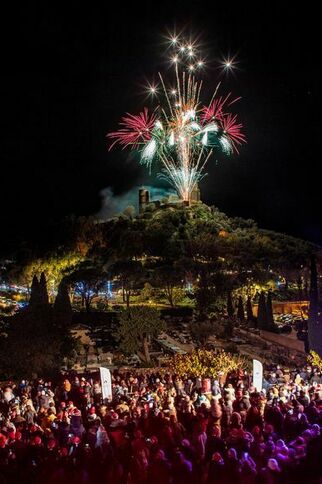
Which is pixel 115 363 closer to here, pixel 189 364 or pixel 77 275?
pixel 189 364

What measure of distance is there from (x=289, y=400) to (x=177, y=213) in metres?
43.9

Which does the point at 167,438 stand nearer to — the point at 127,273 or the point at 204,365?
the point at 204,365

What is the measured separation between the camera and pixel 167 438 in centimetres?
957

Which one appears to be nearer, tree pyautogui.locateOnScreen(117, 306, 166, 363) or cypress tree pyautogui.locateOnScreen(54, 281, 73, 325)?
cypress tree pyautogui.locateOnScreen(54, 281, 73, 325)

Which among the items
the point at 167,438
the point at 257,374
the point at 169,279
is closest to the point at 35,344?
the point at 257,374

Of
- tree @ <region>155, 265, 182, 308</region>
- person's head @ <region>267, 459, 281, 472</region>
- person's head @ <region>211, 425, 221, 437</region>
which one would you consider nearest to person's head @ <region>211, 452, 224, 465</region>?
person's head @ <region>267, 459, 281, 472</region>

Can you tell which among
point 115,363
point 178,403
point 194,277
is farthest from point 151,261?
point 178,403

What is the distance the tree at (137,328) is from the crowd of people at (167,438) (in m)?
8.14

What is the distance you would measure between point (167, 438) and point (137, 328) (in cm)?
1424

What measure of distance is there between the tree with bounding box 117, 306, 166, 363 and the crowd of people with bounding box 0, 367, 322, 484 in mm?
8143

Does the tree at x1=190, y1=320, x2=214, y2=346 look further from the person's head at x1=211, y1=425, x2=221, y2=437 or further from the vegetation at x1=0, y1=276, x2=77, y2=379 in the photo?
the person's head at x1=211, y1=425, x2=221, y2=437

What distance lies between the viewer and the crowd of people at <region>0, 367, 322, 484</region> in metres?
7.74

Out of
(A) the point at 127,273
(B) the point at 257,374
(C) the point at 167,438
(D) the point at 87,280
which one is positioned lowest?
(C) the point at 167,438

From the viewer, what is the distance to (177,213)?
56312 millimetres
